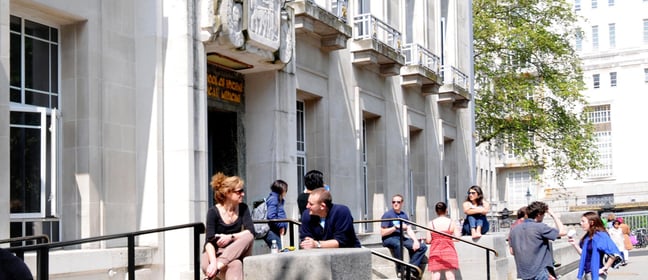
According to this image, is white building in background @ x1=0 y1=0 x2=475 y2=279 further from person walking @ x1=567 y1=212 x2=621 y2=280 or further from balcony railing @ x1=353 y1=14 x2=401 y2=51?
person walking @ x1=567 y1=212 x2=621 y2=280

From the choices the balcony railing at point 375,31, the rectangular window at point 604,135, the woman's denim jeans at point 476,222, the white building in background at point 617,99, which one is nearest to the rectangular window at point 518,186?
the white building in background at point 617,99

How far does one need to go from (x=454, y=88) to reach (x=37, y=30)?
1653cm

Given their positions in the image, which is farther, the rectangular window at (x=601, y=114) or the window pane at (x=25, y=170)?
the rectangular window at (x=601, y=114)

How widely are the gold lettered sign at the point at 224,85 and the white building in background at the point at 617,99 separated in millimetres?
72188

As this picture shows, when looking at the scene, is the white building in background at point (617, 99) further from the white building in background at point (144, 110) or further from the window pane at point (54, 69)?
the window pane at point (54, 69)

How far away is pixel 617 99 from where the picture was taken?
8662 cm

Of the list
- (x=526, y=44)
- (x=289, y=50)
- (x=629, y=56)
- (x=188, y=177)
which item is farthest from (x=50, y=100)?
(x=629, y=56)

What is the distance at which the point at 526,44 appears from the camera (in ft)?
139

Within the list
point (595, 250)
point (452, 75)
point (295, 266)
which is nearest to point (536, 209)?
point (595, 250)

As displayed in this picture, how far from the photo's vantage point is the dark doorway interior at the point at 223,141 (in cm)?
1664

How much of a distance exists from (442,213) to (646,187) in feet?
246

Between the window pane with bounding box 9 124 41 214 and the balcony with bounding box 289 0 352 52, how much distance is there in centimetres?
628

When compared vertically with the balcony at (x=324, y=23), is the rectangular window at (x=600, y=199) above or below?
below

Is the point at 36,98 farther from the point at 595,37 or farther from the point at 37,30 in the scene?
the point at 595,37
